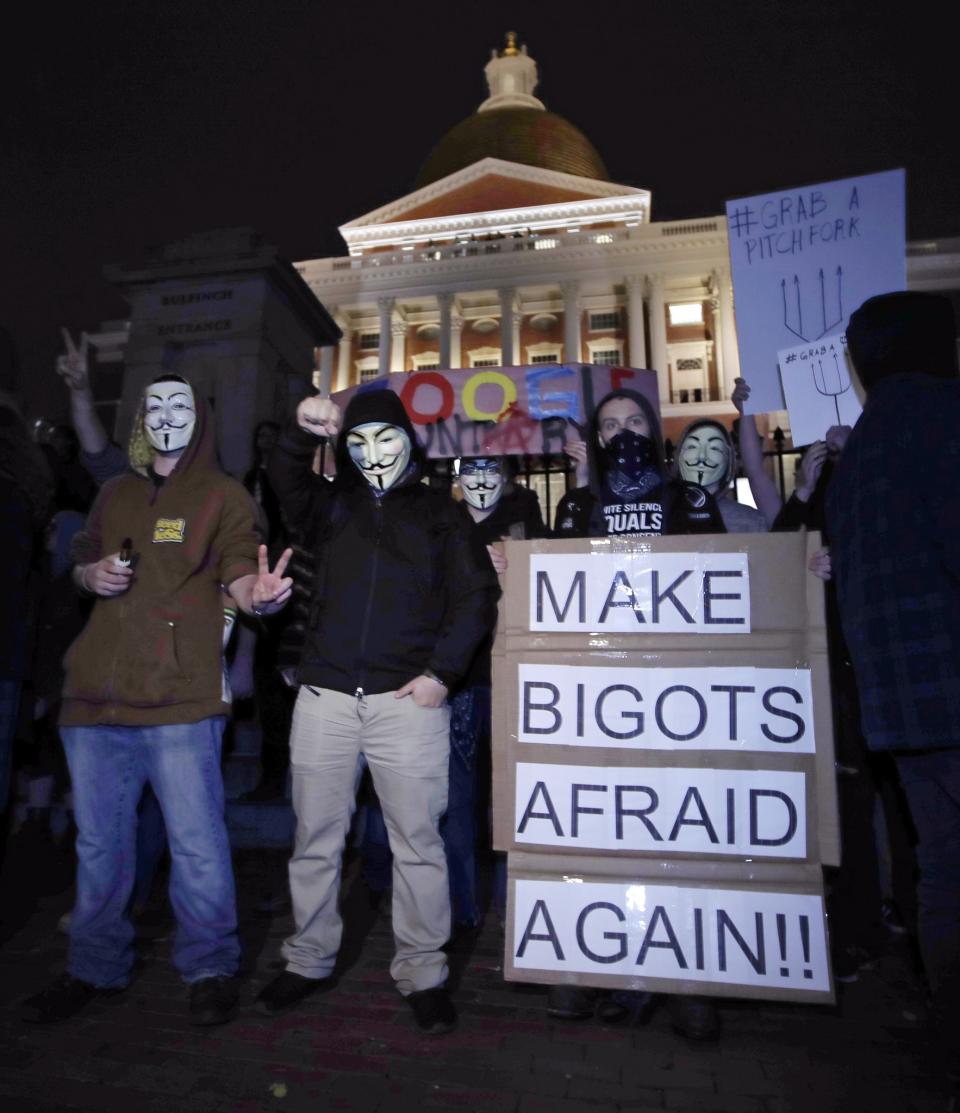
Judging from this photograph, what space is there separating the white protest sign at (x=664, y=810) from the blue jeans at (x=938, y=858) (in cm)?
39

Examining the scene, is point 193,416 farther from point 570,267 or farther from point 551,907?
point 570,267

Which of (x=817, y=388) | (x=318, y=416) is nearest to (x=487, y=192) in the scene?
(x=817, y=388)

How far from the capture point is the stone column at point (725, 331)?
40.0m

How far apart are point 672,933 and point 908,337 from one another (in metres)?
2.15

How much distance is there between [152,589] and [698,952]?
2384 mm

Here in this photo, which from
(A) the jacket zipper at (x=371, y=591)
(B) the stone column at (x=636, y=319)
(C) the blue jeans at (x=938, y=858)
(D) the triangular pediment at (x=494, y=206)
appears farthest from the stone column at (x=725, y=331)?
(C) the blue jeans at (x=938, y=858)

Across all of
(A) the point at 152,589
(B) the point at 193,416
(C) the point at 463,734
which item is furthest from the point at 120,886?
(B) the point at 193,416

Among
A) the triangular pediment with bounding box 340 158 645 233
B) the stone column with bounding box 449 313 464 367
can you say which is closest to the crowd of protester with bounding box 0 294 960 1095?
the stone column with bounding box 449 313 464 367

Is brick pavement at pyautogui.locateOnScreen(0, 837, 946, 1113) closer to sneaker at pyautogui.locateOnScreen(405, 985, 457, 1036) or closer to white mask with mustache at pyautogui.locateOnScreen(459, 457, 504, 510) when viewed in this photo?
sneaker at pyautogui.locateOnScreen(405, 985, 457, 1036)

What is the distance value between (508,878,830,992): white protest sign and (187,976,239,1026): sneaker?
1.02 meters

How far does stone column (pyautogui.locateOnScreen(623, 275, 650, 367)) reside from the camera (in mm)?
40938

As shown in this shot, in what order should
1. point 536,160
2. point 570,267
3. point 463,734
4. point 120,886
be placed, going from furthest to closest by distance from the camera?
point 536,160, point 570,267, point 463,734, point 120,886

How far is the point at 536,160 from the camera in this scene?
51.1m

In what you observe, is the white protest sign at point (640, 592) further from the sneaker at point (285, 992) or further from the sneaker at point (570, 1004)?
the sneaker at point (285, 992)
